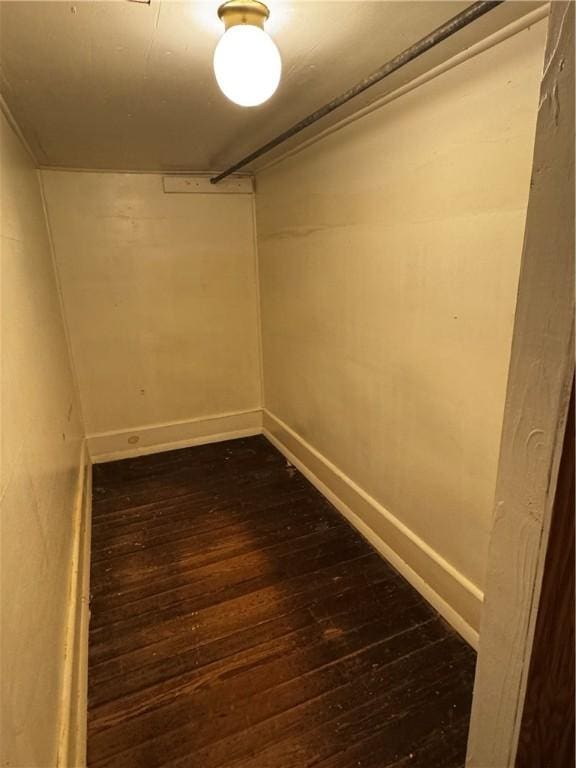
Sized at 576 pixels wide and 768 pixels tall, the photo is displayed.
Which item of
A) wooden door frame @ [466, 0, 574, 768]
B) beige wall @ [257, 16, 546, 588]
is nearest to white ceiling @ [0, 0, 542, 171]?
beige wall @ [257, 16, 546, 588]

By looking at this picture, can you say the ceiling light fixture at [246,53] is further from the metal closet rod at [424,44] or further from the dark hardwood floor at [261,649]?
the dark hardwood floor at [261,649]

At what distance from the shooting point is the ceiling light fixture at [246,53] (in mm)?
1045

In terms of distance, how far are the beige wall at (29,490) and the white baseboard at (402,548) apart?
4.53 ft

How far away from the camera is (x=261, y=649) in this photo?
1.65 m

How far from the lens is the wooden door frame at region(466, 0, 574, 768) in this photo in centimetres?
56

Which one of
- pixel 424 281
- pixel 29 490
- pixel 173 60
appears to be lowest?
pixel 29 490

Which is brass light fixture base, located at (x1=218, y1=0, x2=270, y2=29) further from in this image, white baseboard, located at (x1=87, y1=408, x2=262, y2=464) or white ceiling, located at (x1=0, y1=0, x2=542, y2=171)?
white baseboard, located at (x1=87, y1=408, x2=262, y2=464)

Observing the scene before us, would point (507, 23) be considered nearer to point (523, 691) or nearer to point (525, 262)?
point (525, 262)

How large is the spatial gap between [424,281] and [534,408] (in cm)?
110

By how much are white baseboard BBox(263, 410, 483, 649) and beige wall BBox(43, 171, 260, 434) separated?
37.7 inches

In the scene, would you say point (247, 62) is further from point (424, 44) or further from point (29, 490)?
point (29, 490)

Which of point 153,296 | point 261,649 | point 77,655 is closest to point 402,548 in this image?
point 261,649

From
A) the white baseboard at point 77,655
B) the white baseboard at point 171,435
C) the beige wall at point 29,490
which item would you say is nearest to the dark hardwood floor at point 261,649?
the white baseboard at point 77,655

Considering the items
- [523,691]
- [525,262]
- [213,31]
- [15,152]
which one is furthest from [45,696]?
[15,152]
